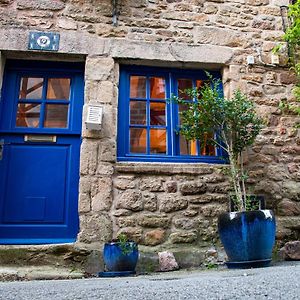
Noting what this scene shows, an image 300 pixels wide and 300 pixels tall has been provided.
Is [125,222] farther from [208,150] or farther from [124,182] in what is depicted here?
[208,150]

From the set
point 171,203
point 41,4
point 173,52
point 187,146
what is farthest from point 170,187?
point 41,4

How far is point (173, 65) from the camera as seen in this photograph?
14.0 feet

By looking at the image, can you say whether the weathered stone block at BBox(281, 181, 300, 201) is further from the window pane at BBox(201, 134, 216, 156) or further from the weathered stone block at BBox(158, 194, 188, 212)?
the weathered stone block at BBox(158, 194, 188, 212)

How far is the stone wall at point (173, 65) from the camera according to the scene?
3.64 meters

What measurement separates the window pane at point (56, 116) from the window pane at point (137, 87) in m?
0.81

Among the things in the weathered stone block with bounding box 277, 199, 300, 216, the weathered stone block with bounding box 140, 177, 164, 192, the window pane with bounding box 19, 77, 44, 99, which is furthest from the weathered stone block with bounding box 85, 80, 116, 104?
the weathered stone block with bounding box 277, 199, 300, 216

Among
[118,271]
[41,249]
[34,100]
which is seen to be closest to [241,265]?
[118,271]

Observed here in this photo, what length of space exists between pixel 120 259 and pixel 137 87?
6.87 feet

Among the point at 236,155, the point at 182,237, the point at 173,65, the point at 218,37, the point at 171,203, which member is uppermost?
the point at 218,37

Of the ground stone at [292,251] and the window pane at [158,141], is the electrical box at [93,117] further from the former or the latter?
the ground stone at [292,251]

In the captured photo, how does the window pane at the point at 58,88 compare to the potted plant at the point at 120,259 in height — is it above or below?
above

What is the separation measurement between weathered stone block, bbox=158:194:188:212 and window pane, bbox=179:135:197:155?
591 millimetres

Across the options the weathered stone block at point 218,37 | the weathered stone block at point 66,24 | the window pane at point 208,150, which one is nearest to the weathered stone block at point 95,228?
the window pane at point 208,150

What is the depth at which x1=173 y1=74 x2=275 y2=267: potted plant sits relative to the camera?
3.04 m
